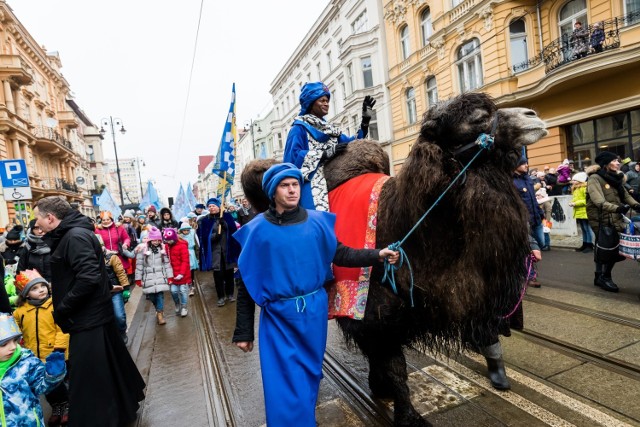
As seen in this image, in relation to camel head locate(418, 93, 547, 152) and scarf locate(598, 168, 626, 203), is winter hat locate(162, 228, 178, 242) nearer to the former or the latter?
camel head locate(418, 93, 547, 152)

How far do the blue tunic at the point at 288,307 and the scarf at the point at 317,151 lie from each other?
2.03 feet

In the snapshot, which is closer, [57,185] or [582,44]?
[582,44]

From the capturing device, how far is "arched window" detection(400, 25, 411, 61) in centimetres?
2452

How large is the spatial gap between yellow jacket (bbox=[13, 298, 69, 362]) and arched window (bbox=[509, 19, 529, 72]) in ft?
60.9

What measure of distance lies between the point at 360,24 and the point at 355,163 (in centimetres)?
2996

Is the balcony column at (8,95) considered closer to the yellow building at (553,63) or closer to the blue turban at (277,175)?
the yellow building at (553,63)

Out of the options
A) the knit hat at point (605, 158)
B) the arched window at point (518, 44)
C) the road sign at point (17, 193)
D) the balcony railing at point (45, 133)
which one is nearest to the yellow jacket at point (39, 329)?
the road sign at point (17, 193)

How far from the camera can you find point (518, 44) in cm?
1683

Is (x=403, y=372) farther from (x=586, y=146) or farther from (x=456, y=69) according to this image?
(x=456, y=69)

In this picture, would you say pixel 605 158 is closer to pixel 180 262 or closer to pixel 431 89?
pixel 180 262

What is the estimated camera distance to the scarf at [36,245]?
5162mm

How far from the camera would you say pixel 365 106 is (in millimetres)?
3869

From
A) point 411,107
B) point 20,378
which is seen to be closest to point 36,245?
point 20,378

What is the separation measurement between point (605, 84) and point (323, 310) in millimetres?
15750
